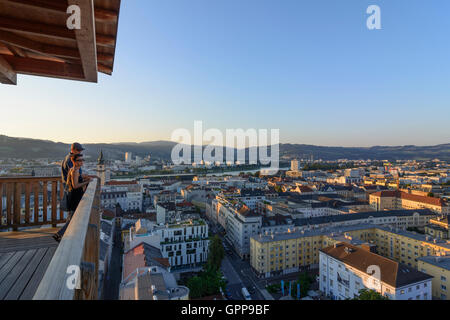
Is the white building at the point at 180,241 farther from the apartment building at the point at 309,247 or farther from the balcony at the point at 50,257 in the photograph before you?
the balcony at the point at 50,257

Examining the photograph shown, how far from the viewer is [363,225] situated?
851 inches

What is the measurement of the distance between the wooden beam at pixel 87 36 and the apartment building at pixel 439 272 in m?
17.1

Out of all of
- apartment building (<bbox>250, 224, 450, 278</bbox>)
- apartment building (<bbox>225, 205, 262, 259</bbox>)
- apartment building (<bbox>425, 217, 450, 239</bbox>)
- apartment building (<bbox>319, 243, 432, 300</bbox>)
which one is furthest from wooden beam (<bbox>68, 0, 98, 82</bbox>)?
apartment building (<bbox>425, 217, 450, 239</bbox>)

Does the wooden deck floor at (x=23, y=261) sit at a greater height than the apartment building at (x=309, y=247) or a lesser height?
greater

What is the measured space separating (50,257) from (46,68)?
6.63 ft

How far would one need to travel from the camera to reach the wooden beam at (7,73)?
2527mm

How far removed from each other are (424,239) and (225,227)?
1655 cm

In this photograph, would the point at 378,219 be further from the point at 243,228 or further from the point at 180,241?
the point at 180,241

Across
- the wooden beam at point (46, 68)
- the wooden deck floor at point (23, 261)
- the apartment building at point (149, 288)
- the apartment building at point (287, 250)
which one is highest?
the wooden beam at point (46, 68)

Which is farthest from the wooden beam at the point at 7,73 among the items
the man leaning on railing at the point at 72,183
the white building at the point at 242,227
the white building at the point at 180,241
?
the white building at the point at 242,227

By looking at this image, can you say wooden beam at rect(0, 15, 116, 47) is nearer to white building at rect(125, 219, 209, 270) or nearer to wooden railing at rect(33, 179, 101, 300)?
wooden railing at rect(33, 179, 101, 300)

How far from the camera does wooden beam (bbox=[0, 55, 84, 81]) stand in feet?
9.02

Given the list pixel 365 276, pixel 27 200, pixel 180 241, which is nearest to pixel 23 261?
pixel 27 200
